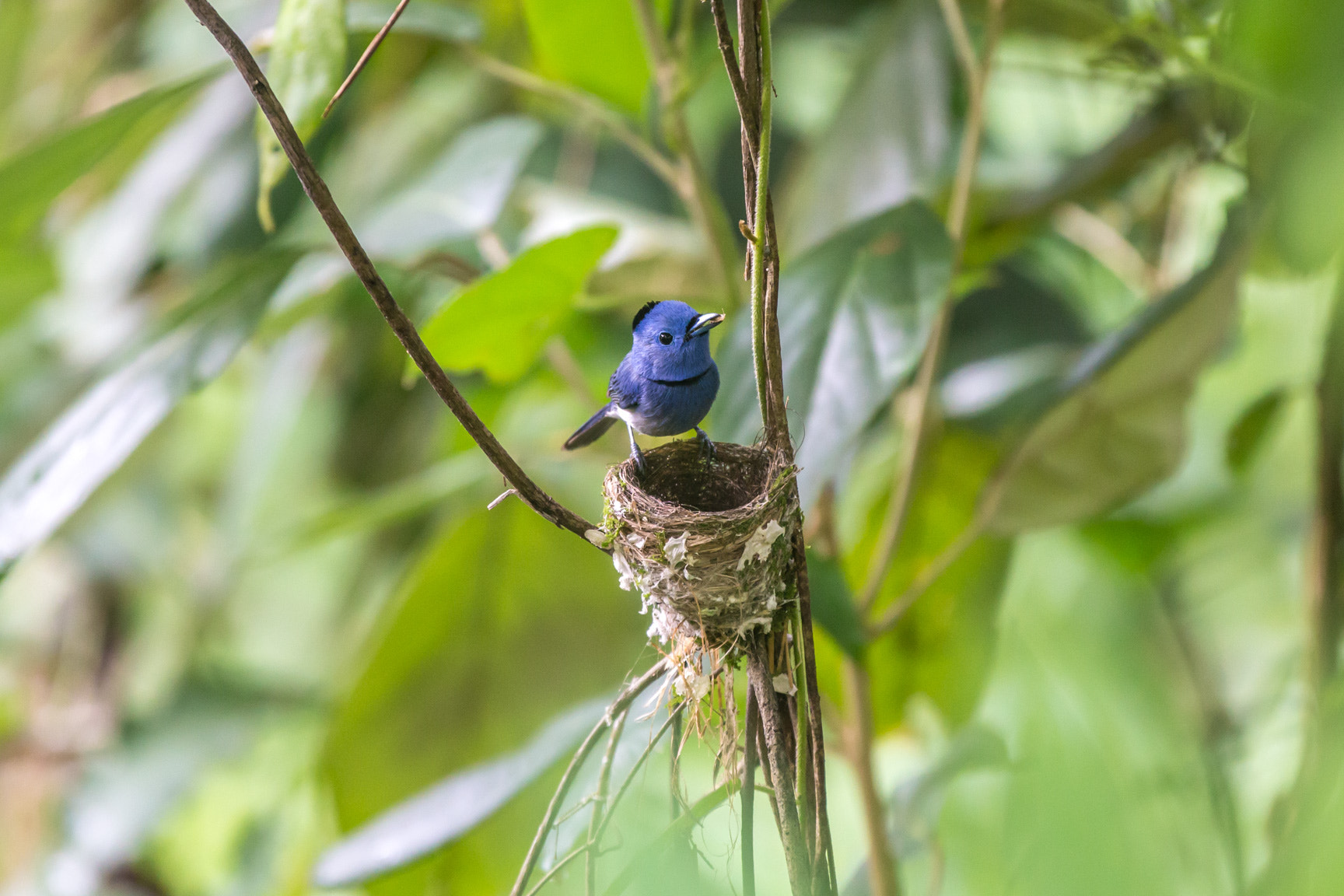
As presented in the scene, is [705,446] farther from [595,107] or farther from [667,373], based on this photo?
[595,107]

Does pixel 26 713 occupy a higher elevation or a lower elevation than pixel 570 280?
higher

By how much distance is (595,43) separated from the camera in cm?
112

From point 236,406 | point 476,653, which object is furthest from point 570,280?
point 236,406

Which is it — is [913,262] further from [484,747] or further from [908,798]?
[484,747]

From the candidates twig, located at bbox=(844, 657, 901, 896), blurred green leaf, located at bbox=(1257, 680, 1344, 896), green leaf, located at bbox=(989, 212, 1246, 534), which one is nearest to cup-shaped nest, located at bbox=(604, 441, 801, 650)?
blurred green leaf, located at bbox=(1257, 680, 1344, 896)

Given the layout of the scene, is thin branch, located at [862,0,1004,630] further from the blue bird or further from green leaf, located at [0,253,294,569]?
green leaf, located at [0,253,294,569]

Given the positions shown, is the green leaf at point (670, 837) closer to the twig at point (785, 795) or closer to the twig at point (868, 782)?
the twig at point (785, 795)

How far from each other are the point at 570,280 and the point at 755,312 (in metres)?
0.38

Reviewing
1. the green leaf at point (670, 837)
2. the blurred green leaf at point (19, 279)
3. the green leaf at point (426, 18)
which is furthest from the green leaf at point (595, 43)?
the blurred green leaf at point (19, 279)

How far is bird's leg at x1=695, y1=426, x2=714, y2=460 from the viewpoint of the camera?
804mm

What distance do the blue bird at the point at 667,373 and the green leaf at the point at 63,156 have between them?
761mm

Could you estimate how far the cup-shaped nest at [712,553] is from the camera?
1.99 feet

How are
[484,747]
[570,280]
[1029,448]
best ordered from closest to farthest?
[570,280] → [1029,448] → [484,747]

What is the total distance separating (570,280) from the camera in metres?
0.84
